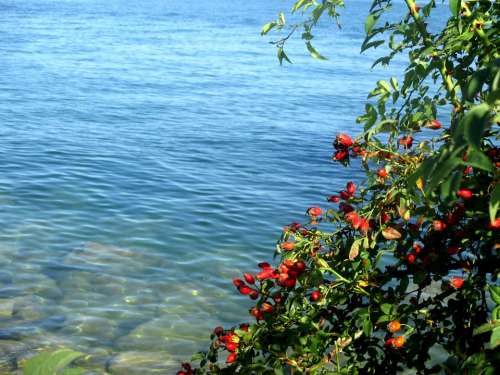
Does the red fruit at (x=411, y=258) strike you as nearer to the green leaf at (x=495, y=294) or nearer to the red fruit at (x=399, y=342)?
the red fruit at (x=399, y=342)

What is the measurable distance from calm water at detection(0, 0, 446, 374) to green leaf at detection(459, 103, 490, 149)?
6.98 meters

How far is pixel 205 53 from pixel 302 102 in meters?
13.8

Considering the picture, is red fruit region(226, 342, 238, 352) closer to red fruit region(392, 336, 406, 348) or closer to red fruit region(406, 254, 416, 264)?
red fruit region(392, 336, 406, 348)

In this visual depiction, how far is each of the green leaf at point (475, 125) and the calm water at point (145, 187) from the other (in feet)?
22.9

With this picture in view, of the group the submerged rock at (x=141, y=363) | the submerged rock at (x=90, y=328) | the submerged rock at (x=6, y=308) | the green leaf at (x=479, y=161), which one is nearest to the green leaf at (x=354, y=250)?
the green leaf at (x=479, y=161)

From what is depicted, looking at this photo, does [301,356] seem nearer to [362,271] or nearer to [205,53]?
[362,271]

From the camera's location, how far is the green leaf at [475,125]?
49.5 inches

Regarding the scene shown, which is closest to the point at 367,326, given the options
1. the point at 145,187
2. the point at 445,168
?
the point at 445,168

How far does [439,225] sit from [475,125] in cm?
237

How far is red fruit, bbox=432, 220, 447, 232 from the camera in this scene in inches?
140

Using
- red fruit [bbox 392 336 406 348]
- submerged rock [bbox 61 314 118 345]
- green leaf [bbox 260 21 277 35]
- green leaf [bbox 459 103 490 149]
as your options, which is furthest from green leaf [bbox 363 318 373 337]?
submerged rock [bbox 61 314 118 345]

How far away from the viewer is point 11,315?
8.82 metres

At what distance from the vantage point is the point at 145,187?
14328 millimetres

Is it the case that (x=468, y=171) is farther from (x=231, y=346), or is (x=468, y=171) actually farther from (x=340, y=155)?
(x=231, y=346)
